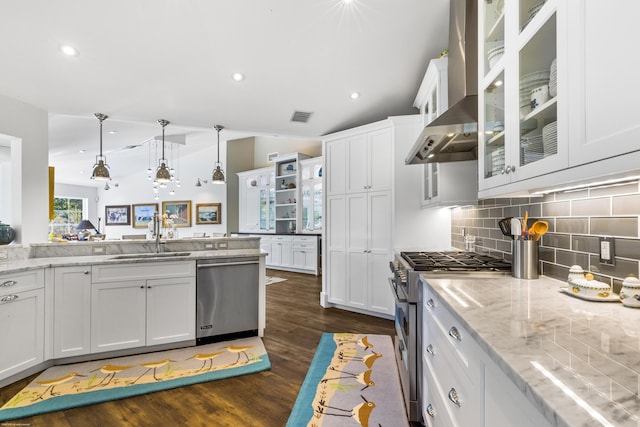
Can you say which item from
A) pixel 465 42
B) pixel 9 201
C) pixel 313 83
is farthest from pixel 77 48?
pixel 465 42

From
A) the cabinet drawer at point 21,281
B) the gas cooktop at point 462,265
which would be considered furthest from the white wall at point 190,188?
the gas cooktop at point 462,265

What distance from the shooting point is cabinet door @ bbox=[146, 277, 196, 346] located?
2762 mm

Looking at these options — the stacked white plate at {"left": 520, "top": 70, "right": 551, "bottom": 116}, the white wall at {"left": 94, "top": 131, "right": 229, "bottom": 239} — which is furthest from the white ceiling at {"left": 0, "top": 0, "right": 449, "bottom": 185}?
the white wall at {"left": 94, "top": 131, "right": 229, "bottom": 239}

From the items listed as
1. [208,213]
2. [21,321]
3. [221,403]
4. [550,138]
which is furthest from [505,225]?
[208,213]

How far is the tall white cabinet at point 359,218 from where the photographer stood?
362 cm

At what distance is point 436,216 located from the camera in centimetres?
343

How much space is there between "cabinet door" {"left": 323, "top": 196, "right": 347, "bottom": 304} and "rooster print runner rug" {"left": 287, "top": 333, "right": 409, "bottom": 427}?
110cm

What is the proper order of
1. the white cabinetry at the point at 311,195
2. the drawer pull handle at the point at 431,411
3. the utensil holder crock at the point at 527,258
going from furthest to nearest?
the white cabinetry at the point at 311,195, the utensil holder crock at the point at 527,258, the drawer pull handle at the point at 431,411

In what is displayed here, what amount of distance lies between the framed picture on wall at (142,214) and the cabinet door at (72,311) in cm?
839

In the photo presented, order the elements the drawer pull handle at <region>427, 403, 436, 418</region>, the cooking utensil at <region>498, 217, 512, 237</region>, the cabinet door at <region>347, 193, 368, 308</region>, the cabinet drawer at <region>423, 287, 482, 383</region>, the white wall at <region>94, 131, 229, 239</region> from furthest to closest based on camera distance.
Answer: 1. the white wall at <region>94, 131, 229, 239</region>
2. the cabinet door at <region>347, 193, 368, 308</region>
3. the cooking utensil at <region>498, 217, 512, 237</region>
4. the drawer pull handle at <region>427, 403, 436, 418</region>
5. the cabinet drawer at <region>423, 287, 482, 383</region>

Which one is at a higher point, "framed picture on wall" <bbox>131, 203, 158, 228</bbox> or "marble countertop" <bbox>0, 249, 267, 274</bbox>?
"framed picture on wall" <bbox>131, 203, 158, 228</bbox>

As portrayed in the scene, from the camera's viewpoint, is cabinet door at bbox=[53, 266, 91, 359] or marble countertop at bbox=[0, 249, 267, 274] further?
cabinet door at bbox=[53, 266, 91, 359]

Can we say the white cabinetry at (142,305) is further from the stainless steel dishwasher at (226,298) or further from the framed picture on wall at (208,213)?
the framed picture on wall at (208,213)

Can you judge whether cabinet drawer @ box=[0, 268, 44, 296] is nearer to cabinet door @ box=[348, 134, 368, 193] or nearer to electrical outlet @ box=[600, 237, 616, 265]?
cabinet door @ box=[348, 134, 368, 193]
